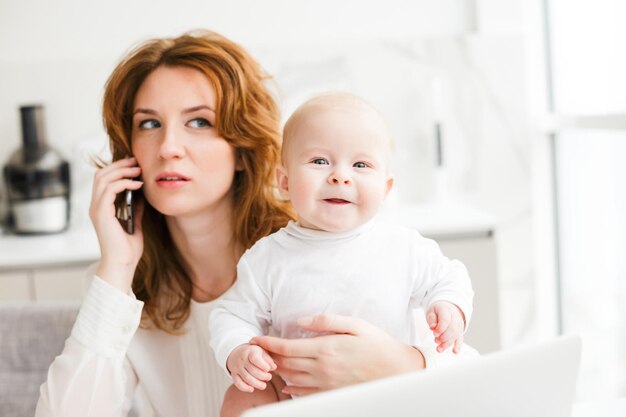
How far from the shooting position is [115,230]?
4.42 ft

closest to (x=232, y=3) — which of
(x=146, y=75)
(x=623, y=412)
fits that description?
(x=146, y=75)

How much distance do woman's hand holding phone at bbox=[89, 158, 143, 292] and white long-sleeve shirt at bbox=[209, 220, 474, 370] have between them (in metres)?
0.26

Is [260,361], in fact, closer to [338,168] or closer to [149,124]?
[338,168]

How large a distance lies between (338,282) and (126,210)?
0.45 metres

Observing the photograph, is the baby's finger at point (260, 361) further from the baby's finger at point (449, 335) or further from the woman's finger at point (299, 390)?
the baby's finger at point (449, 335)

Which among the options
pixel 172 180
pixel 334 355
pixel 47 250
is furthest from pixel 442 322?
pixel 47 250

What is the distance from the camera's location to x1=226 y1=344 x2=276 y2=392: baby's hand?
0.98m

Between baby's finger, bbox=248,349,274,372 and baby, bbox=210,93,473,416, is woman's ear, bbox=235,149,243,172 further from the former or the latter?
baby's finger, bbox=248,349,274,372

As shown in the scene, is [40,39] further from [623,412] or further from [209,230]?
[623,412]

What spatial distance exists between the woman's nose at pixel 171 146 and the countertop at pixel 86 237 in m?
1.00

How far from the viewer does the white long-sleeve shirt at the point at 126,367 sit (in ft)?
4.22

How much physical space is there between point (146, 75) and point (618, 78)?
5.27 feet

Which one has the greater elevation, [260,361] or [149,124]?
[149,124]

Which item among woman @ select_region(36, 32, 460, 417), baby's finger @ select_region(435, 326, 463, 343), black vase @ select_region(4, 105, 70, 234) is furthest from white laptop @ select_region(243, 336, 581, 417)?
black vase @ select_region(4, 105, 70, 234)
